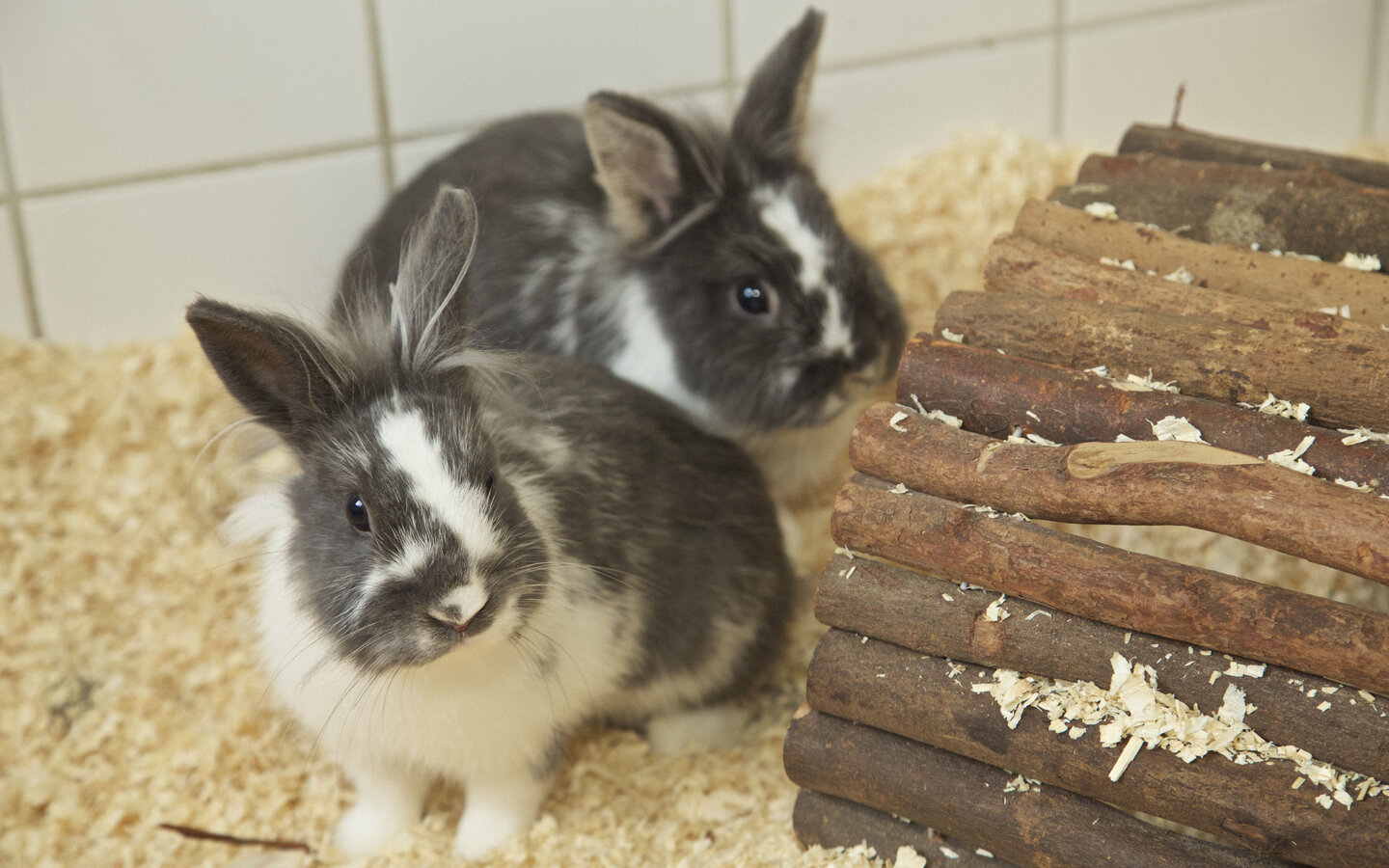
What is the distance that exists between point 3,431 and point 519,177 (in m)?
1.25

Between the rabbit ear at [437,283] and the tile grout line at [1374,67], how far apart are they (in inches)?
111

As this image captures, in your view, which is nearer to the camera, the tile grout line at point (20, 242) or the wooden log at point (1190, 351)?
the wooden log at point (1190, 351)

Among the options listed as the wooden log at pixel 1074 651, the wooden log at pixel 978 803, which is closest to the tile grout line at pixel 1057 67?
the wooden log at pixel 1074 651

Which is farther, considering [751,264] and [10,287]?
[10,287]

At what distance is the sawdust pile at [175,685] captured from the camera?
6.82 feet

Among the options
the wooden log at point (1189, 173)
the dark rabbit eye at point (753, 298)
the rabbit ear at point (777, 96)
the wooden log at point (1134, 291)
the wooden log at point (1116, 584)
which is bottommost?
the wooden log at point (1116, 584)

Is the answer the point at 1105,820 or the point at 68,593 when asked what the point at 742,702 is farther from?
the point at 68,593

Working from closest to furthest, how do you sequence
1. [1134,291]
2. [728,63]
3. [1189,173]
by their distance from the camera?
[1134,291] < [1189,173] < [728,63]

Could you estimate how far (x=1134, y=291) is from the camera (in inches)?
77.0

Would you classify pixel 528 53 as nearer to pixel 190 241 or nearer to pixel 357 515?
pixel 190 241

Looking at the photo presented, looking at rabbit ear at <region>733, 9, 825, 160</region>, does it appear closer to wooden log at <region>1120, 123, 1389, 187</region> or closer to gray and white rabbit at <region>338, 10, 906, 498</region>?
gray and white rabbit at <region>338, 10, 906, 498</region>

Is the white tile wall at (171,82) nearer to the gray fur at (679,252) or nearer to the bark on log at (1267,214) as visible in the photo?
the gray fur at (679,252)

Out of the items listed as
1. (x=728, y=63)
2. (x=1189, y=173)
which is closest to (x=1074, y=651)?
(x=1189, y=173)

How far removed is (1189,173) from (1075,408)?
2.65 feet
